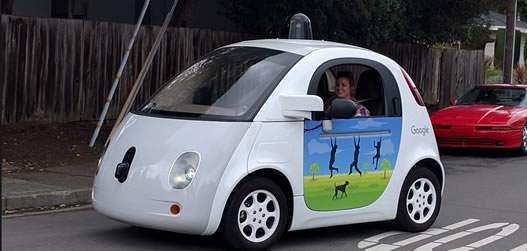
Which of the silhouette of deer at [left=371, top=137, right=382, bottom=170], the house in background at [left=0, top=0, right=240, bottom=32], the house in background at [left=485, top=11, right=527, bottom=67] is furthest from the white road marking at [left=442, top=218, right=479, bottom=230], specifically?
the house in background at [left=485, top=11, right=527, bottom=67]

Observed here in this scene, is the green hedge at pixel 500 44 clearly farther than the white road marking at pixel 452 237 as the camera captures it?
Yes

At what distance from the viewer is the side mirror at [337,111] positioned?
23.6 ft

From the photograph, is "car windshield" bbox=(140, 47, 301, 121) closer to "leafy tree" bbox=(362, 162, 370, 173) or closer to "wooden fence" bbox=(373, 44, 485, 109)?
"leafy tree" bbox=(362, 162, 370, 173)

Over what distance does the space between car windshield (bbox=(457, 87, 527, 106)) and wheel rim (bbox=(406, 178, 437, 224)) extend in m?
A: 8.62

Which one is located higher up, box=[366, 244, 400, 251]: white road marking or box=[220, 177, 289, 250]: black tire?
box=[220, 177, 289, 250]: black tire

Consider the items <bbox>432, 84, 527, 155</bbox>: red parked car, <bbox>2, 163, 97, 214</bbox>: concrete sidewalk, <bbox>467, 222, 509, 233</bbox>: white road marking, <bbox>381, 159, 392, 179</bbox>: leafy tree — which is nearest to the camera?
<bbox>381, 159, 392, 179</bbox>: leafy tree

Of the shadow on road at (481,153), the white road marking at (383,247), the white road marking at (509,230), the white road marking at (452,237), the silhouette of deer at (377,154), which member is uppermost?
the silhouette of deer at (377,154)

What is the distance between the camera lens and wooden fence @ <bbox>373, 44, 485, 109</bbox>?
74.8ft

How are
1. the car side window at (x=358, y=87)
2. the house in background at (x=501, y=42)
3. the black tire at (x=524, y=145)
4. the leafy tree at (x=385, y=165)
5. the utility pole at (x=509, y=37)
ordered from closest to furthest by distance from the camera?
1. the leafy tree at (x=385, y=165)
2. the car side window at (x=358, y=87)
3. the black tire at (x=524, y=145)
4. the utility pole at (x=509, y=37)
5. the house in background at (x=501, y=42)

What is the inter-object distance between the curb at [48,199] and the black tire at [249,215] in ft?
Result: 10.7

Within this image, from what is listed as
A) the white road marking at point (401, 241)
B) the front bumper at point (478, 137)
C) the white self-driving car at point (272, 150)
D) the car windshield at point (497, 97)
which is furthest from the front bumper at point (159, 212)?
the car windshield at point (497, 97)

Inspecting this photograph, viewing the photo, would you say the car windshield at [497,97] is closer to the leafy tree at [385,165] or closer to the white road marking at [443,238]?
the white road marking at [443,238]

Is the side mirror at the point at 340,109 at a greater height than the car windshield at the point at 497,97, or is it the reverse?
the side mirror at the point at 340,109

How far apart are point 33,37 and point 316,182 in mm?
8383
